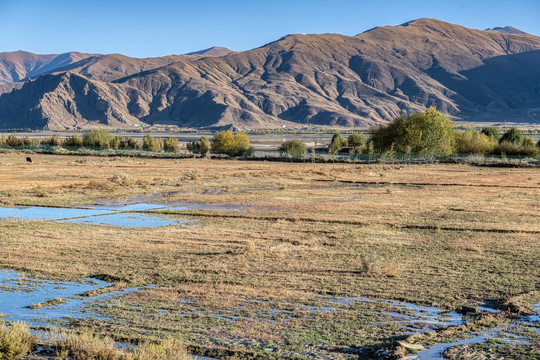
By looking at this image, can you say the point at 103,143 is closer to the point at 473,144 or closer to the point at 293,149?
the point at 293,149

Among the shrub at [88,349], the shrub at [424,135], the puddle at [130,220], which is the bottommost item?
the puddle at [130,220]

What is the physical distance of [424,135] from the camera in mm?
84250

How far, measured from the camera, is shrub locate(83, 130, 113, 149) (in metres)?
104

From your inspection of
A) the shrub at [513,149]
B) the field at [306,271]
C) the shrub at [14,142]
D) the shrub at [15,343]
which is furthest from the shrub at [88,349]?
the shrub at [14,142]

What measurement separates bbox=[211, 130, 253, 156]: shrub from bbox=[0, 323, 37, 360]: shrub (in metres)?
81.7

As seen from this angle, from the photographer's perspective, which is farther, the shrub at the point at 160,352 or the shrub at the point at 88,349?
the shrub at the point at 88,349

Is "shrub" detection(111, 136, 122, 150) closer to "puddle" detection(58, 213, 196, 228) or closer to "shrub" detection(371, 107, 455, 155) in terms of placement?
"shrub" detection(371, 107, 455, 155)

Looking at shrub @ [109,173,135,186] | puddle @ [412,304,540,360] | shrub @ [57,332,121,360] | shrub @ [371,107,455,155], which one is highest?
shrub @ [371,107,455,155]

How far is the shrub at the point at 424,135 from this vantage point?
274 feet

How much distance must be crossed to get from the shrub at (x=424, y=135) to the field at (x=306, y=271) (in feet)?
160

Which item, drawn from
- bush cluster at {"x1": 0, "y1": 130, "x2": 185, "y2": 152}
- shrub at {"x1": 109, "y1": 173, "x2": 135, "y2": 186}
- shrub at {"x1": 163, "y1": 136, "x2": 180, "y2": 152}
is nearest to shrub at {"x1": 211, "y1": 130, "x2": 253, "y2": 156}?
shrub at {"x1": 163, "y1": 136, "x2": 180, "y2": 152}

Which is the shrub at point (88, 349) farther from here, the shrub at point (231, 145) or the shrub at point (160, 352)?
the shrub at point (231, 145)

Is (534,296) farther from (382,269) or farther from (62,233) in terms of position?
(62,233)

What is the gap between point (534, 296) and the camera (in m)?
13.9
